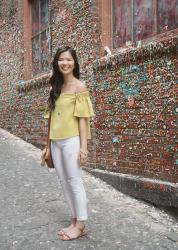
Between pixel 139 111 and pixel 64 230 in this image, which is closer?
pixel 64 230

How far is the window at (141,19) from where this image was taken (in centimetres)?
496

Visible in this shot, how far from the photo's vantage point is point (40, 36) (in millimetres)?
8672

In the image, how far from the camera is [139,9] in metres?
5.52

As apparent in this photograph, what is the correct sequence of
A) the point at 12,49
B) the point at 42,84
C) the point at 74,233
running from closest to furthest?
the point at 74,233, the point at 42,84, the point at 12,49

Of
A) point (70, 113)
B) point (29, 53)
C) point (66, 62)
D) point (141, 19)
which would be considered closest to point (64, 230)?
point (70, 113)

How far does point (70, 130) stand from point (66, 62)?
65 centimetres

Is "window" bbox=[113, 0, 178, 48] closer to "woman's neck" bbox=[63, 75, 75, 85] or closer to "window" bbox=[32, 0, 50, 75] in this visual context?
"woman's neck" bbox=[63, 75, 75, 85]

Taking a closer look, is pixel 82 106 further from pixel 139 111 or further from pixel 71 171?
pixel 139 111

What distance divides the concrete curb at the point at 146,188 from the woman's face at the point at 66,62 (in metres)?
1.78

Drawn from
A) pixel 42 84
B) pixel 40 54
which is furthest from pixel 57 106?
pixel 40 54

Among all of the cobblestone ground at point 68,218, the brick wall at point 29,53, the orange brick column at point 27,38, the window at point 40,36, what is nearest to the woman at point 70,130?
the cobblestone ground at point 68,218

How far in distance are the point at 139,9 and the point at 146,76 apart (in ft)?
3.82

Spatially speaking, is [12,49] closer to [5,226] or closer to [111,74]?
[111,74]

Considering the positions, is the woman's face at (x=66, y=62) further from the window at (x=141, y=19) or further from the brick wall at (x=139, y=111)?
the window at (x=141, y=19)
